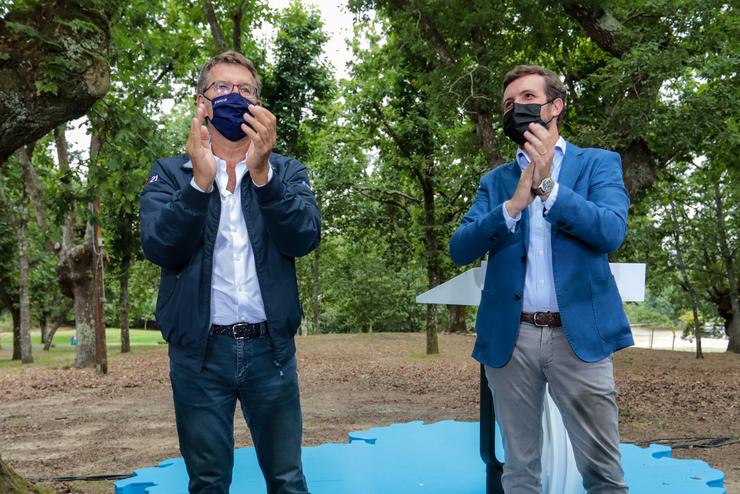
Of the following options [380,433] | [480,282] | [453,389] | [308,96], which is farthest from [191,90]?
[480,282]

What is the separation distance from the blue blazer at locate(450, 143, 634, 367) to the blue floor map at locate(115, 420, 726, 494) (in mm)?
2018

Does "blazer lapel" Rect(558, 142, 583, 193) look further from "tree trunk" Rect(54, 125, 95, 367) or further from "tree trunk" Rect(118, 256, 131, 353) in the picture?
"tree trunk" Rect(118, 256, 131, 353)

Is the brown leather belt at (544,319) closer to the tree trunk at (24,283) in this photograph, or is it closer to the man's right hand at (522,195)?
the man's right hand at (522,195)

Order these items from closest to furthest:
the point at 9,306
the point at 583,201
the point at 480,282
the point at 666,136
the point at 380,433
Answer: the point at 583,201
the point at 480,282
the point at 380,433
the point at 666,136
the point at 9,306

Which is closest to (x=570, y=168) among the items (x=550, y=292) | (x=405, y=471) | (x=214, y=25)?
(x=550, y=292)

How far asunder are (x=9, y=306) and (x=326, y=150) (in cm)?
1489

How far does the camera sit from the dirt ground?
265 inches

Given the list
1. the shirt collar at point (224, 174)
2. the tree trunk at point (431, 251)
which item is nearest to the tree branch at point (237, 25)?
the tree trunk at point (431, 251)

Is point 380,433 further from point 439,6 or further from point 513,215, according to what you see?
point 439,6

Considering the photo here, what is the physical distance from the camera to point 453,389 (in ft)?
37.2

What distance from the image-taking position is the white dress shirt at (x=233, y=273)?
2482mm

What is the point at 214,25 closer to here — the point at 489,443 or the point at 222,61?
the point at 489,443

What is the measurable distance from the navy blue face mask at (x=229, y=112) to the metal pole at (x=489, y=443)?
219cm

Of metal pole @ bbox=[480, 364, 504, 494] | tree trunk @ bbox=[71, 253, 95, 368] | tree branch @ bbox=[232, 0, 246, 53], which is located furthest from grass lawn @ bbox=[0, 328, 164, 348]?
metal pole @ bbox=[480, 364, 504, 494]
